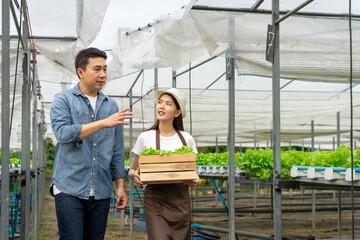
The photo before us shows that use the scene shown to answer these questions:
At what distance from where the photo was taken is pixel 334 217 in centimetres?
1158

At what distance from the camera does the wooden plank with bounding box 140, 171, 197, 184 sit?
9.62 feet

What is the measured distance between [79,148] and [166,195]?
25.1 inches

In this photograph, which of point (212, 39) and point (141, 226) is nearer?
point (212, 39)

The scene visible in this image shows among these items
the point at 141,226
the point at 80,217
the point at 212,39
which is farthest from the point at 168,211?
the point at 141,226

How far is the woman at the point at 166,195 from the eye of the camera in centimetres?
308

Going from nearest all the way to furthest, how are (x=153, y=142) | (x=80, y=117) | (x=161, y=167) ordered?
(x=80, y=117)
(x=161, y=167)
(x=153, y=142)

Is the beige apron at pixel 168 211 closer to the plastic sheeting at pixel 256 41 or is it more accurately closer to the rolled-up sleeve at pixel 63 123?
the rolled-up sleeve at pixel 63 123

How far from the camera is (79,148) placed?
2.82 meters

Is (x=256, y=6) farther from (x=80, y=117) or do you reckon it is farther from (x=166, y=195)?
(x=80, y=117)

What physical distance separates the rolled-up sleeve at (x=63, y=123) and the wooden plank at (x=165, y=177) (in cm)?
46

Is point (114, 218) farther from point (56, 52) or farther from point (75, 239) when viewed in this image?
point (75, 239)

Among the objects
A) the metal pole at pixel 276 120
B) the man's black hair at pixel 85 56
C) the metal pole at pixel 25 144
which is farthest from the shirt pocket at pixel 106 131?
the metal pole at pixel 25 144

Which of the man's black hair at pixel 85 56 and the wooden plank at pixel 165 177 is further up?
the man's black hair at pixel 85 56

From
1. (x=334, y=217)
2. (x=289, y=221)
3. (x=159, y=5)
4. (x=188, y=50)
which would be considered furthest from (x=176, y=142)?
(x=334, y=217)
